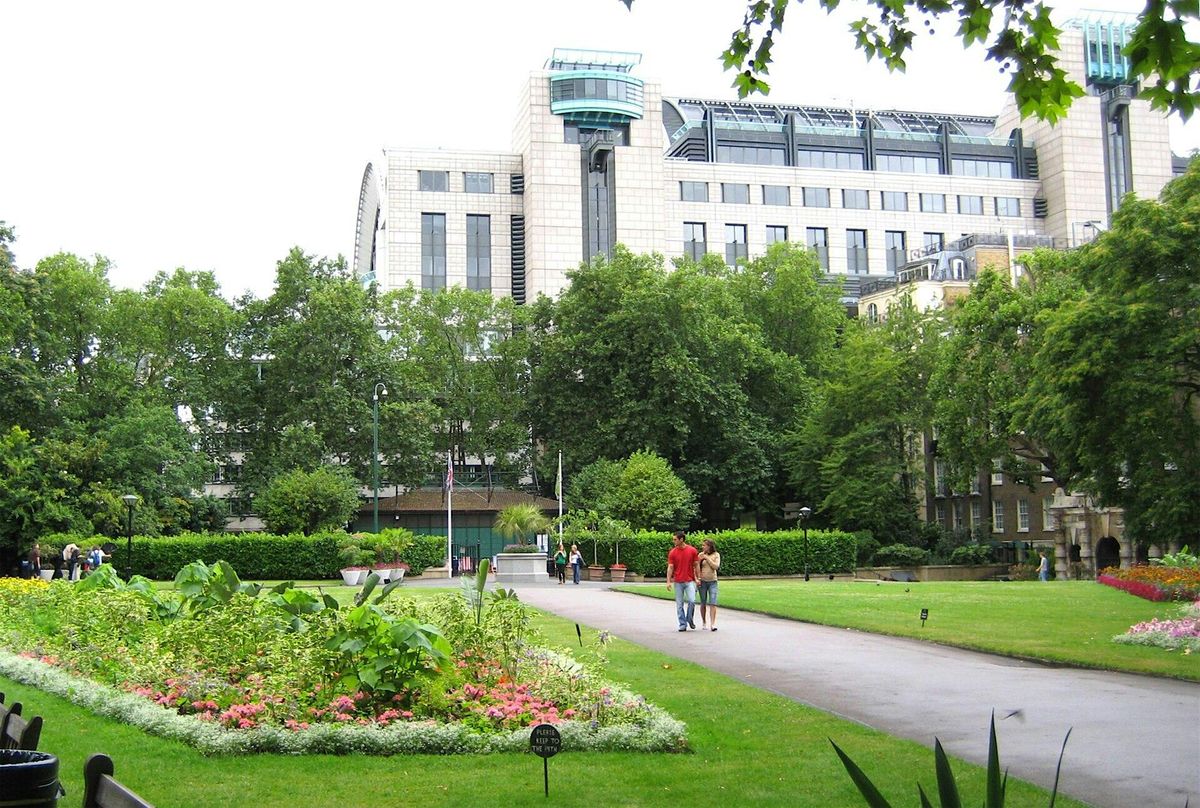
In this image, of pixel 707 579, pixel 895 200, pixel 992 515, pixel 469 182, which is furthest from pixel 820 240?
pixel 707 579

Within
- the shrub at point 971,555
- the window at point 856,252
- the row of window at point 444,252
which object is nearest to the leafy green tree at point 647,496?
the shrub at point 971,555

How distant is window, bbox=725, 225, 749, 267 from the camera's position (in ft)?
332

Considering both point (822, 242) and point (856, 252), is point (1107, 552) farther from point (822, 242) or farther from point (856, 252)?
point (856, 252)

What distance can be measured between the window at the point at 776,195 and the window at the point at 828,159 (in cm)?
289

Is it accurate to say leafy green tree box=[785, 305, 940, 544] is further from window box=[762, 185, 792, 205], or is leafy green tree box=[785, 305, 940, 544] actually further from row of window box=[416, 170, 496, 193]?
row of window box=[416, 170, 496, 193]

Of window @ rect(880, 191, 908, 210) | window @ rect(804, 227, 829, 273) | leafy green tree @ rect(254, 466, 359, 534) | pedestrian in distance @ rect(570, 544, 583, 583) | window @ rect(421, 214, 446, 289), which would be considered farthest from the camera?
window @ rect(880, 191, 908, 210)

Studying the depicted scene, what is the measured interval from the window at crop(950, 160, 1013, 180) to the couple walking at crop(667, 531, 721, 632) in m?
88.3

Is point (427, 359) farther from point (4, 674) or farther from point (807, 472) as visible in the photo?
point (4, 674)

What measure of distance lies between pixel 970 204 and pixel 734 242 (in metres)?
19.6

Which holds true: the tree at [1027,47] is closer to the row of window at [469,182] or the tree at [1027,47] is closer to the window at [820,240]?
the row of window at [469,182]

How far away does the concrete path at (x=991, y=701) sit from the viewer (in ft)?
33.8

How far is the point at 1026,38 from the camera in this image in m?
9.88

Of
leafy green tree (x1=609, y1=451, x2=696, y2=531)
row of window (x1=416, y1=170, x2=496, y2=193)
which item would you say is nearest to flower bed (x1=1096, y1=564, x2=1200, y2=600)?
leafy green tree (x1=609, y1=451, x2=696, y2=531)

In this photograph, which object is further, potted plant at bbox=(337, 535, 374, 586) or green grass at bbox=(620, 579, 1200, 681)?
potted plant at bbox=(337, 535, 374, 586)
